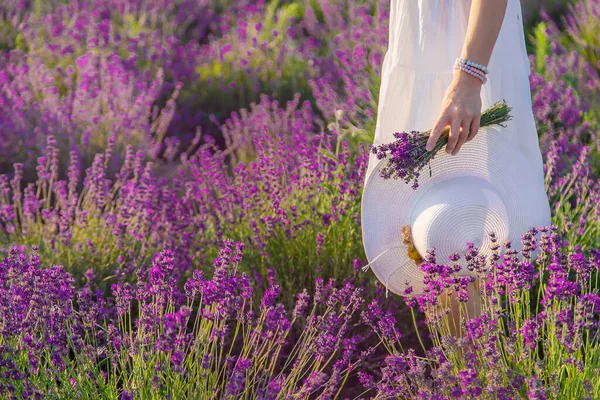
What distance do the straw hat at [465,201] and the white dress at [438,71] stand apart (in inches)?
4.0

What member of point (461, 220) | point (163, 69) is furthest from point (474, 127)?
point (163, 69)

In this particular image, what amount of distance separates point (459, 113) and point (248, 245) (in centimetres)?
128

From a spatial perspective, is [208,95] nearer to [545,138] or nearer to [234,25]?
[234,25]

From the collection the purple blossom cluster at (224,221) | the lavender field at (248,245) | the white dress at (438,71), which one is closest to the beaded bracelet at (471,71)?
the white dress at (438,71)

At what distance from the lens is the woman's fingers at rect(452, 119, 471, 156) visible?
7.61 ft

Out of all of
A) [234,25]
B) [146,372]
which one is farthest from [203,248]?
[234,25]

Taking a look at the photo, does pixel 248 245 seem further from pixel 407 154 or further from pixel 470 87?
pixel 470 87

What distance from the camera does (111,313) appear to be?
9.78 feet

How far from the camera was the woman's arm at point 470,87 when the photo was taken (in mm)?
2311

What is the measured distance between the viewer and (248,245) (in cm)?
337

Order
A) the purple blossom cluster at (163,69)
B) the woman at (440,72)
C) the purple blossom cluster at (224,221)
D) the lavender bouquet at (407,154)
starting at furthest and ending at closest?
1. the purple blossom cluster at (163,69)
2. the purple blossom cluster at (224,221)
3. the woman at (440,72)
4. the lavender bouquet at (407,154)

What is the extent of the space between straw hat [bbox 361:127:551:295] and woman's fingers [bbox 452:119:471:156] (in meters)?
0.15

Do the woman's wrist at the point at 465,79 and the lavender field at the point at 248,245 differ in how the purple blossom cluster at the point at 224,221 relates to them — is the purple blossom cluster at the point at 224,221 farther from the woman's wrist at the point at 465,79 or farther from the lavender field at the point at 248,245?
the woman's wrist at the point at 465,79

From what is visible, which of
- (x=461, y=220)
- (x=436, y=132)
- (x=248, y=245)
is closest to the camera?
(x=436, y=132)
